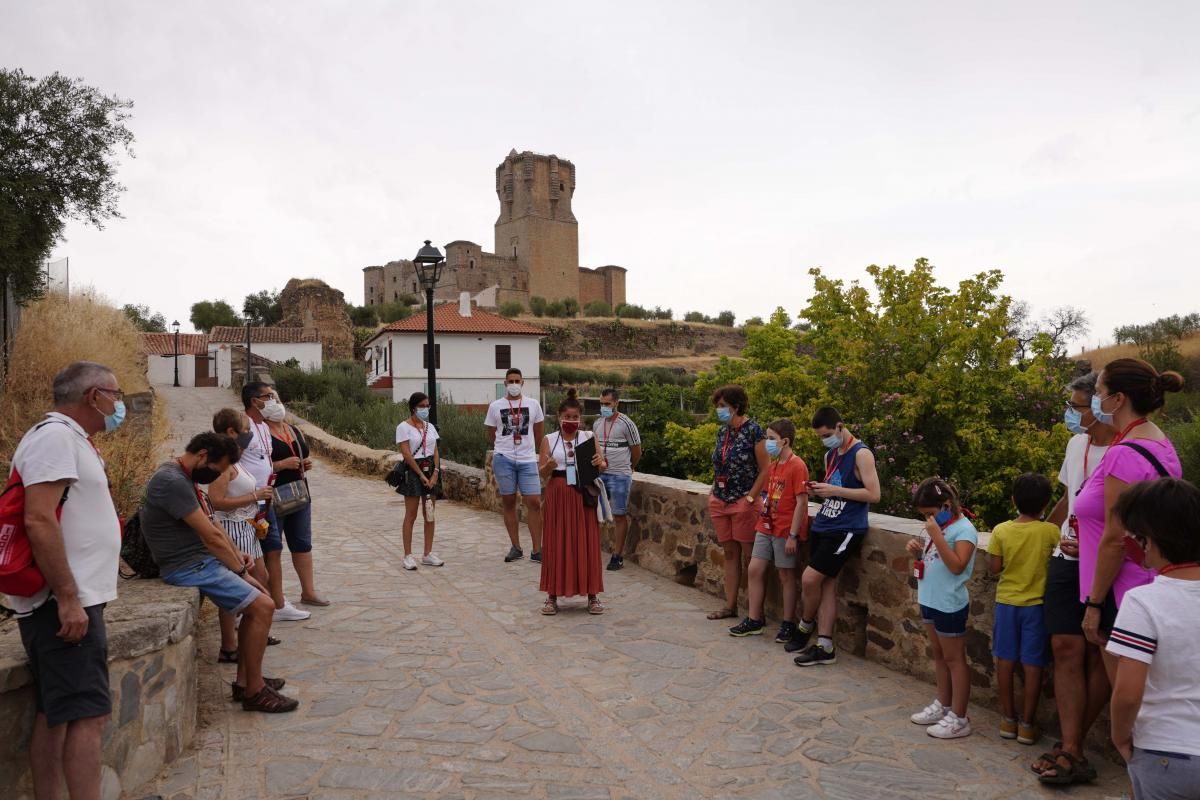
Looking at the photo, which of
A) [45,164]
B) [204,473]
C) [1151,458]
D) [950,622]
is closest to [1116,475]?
[1151,458]

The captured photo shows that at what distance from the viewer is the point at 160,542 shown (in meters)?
4.02

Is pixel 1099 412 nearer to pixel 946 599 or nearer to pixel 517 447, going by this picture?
pixel 946 599

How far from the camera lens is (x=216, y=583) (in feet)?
13.3

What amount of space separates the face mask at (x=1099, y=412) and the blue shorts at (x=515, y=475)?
5.18 metres

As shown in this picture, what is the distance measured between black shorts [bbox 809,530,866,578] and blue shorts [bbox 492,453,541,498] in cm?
346

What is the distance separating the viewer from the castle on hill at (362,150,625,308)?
223 ft

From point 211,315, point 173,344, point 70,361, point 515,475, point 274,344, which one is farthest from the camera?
point 211,315

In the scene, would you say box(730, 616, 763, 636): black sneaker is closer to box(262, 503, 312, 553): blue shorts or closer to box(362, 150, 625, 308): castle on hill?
box(262, 503, 312, 553): blue shorts

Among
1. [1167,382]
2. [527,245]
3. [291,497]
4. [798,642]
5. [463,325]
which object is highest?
[527,245]

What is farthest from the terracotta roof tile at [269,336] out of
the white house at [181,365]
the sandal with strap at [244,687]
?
the sandal with strap at [244,687]

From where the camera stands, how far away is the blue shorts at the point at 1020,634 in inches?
143

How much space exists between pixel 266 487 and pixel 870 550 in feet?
12.9

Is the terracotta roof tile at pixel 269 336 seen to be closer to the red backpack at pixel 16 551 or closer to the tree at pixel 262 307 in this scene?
the tree at pixel 262 307

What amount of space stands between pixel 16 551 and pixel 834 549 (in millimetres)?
4042
